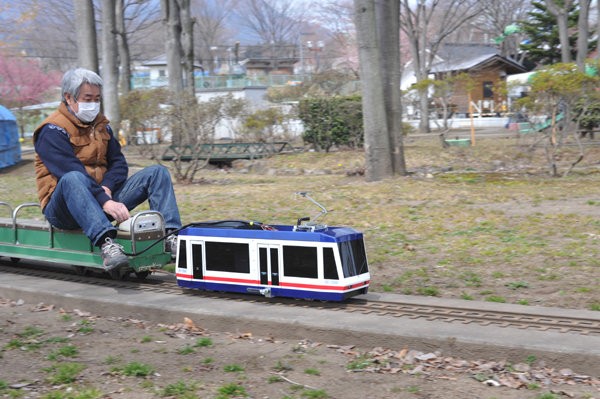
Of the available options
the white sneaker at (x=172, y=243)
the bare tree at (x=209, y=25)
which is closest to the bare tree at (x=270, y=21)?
the bare tree at (x=209, y=25)

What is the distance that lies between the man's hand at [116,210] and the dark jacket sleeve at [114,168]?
2.03ft

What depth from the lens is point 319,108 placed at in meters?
26.5

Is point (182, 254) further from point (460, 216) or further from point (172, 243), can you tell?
point (460, 216)

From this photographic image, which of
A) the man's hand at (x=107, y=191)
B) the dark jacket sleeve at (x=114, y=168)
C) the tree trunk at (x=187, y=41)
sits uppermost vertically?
the tree trunk at (x=187, y=41)

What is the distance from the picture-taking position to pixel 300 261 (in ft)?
22.6

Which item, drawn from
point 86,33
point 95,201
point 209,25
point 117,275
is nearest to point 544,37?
point 86,33

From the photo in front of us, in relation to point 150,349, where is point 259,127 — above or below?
above

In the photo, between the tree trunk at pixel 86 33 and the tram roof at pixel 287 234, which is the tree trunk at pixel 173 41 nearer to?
the tree trunk at pixel 86 33

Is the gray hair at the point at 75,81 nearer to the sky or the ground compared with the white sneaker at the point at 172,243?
nearer to the sky

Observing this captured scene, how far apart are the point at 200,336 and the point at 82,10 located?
42.6 feet

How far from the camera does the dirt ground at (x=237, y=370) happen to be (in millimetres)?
5078

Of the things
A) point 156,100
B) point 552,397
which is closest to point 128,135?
point 156,100

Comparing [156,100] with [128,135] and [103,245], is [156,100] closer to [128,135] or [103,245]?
[128,135]

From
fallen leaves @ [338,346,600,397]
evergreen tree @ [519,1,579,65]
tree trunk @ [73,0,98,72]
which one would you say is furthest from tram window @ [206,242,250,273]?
evergreen tree @ [519,1,579,65]
